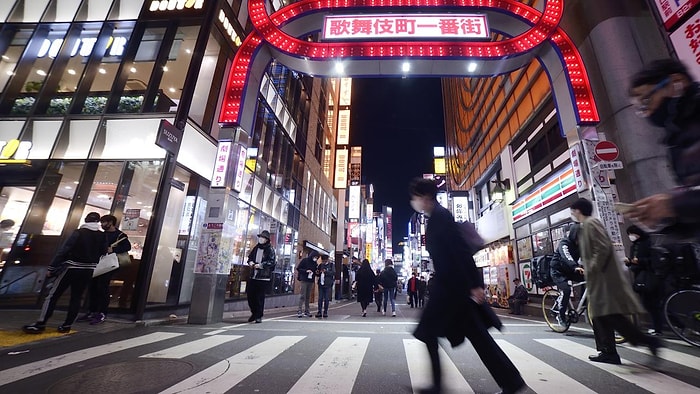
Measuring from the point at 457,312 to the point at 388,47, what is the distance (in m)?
8.84

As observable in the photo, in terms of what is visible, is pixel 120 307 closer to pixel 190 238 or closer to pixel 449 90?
pixel 190 238

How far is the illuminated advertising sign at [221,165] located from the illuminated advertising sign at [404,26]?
4604 millimetres

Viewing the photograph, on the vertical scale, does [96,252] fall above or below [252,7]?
below

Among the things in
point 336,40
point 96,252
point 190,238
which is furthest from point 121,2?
point 96,252

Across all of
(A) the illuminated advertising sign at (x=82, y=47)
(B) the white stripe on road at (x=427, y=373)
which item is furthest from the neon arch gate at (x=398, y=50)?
(B) the white stripe on road at (x=427, y=373)

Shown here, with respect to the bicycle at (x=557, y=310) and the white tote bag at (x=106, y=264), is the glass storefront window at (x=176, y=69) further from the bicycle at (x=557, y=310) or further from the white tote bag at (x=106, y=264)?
the bicycle at (x=557, y=310)

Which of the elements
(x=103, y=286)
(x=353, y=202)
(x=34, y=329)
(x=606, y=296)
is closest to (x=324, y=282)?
(x=103, y=286)

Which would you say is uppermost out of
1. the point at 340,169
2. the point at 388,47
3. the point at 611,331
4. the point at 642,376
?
the point at 340,169

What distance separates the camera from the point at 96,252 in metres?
5.49

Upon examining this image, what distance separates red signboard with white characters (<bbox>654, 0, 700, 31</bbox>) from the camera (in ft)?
17.8

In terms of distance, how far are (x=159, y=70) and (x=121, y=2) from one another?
155 inches

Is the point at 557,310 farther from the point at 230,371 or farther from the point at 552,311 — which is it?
the point at 230,371

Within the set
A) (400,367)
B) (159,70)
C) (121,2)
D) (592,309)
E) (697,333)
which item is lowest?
(400,367)

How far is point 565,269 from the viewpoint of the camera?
5402 millimetres
